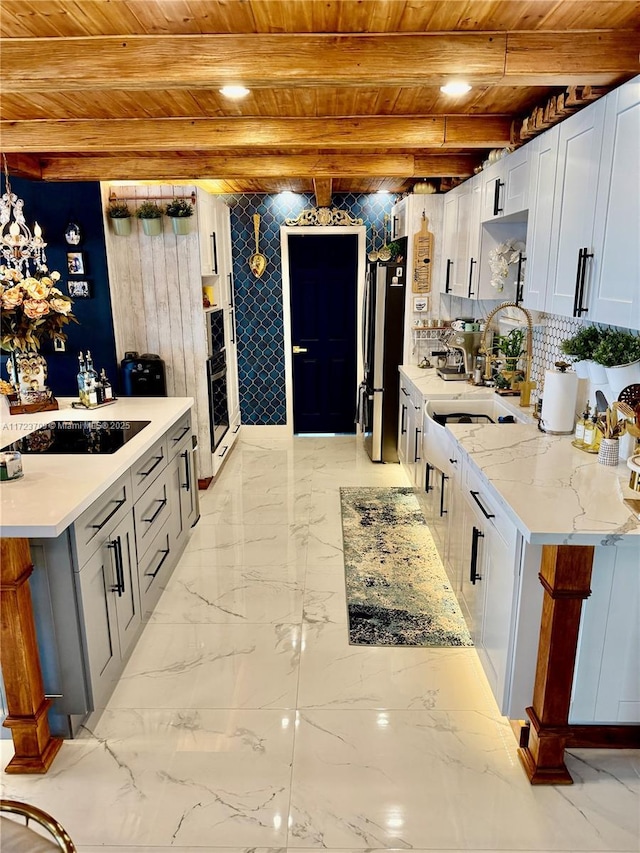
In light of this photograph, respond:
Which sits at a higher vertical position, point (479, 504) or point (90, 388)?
point (90, 388)

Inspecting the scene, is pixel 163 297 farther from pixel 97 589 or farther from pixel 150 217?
pixel 97 589

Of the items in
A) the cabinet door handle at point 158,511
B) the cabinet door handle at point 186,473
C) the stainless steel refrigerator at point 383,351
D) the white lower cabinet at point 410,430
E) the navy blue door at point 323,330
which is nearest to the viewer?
the cabinet door handle at point 158,511

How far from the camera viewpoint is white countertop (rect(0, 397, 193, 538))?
6.25 feet

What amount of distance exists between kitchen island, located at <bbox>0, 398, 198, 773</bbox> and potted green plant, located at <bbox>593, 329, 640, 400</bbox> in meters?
2.04

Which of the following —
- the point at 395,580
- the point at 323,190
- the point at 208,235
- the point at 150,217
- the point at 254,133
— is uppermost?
the point at 254,133

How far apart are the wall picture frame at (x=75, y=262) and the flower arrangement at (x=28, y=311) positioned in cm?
124

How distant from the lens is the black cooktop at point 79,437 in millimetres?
2668

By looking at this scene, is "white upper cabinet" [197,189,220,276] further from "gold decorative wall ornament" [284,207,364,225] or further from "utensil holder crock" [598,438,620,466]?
"utensil holder crock" [598,438,620,466]

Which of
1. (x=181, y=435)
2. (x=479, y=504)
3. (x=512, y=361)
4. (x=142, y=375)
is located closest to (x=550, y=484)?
(x=479, y=504)

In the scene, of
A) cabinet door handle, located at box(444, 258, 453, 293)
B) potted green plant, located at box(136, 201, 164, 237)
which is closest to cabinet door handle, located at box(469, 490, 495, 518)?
cabinet door handle, located at box(444, 258, 453, 293)

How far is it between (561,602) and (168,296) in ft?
12.0

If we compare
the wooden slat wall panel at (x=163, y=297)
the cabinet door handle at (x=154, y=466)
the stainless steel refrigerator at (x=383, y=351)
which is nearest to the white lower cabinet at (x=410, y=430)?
the stainless steel refrigerator at (x=383, y=351)

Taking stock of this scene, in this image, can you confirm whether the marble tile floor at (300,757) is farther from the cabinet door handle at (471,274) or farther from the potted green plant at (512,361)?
the cabinet door handle at (471,274)

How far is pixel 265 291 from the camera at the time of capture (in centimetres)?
614
